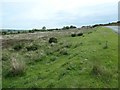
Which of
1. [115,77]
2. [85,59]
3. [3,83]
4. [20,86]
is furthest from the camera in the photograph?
[85,59]

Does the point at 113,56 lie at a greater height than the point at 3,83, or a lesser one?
greater

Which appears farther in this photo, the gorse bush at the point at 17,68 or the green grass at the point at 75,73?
the gorse bush at the point at 17,68

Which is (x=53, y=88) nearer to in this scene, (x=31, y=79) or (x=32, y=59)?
(x=31, y=79)

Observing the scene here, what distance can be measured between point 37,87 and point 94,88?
3265 millimetres

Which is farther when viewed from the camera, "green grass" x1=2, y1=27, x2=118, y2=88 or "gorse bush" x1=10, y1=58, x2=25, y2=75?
"gorse bush" x1=10, y1=58, x2=25, y2=75

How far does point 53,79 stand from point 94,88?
3119 millimetres

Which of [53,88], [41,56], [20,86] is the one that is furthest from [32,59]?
[53,88]

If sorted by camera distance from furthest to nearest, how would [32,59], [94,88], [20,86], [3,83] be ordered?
[32,59], [3,83], [20,86], [94,88]

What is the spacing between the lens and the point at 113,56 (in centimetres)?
2189

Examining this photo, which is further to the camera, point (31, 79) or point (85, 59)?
point (85, 59)

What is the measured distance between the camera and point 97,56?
21.9 m

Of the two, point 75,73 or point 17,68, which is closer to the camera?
point 75,73

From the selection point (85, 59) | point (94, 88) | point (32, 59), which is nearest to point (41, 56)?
point (32, 59)

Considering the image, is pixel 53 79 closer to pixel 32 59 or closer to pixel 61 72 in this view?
pixel 61 72
